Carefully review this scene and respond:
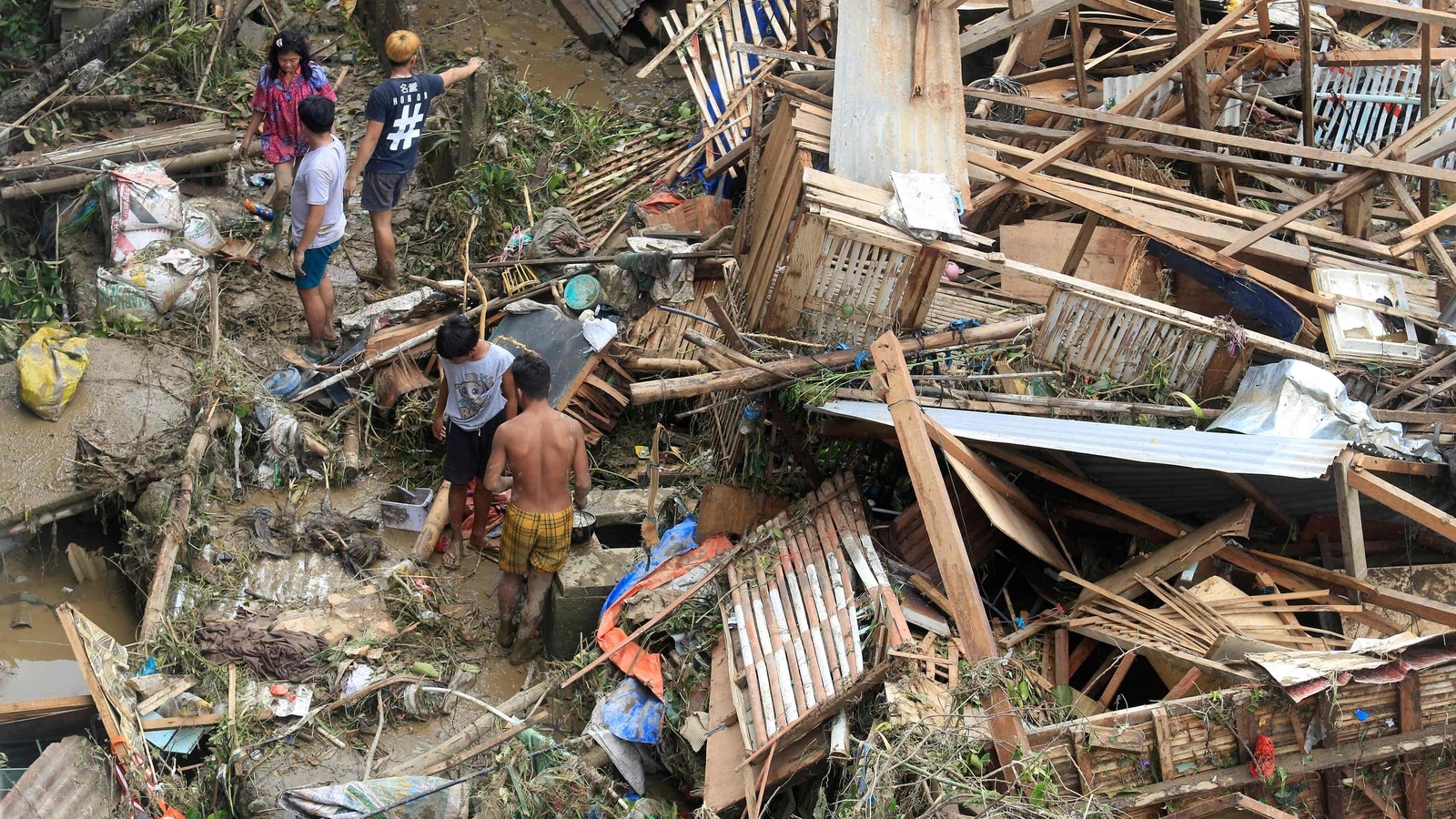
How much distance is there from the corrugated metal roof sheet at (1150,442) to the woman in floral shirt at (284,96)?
4.84 meters

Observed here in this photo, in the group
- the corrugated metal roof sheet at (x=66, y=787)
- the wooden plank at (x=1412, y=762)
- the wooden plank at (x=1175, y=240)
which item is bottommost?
the corrugated metal roof sheet at (x=66, y=787)

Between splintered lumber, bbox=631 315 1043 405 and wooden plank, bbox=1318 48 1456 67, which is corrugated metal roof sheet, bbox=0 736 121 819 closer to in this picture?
splintered lumber, bbox=631 315 1043 405

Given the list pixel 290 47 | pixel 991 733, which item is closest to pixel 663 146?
pixel 290 47

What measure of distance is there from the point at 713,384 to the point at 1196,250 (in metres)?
3.26

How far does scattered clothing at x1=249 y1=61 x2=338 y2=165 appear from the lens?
328 inches

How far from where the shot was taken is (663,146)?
997cm

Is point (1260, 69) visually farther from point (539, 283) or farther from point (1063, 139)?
point (539, 283)

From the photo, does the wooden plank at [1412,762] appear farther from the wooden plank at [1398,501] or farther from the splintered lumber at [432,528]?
the splintered lumber at [432,528]

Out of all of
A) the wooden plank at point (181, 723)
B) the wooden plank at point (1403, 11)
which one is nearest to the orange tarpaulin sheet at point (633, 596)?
the wooden plank at point (181, 723)

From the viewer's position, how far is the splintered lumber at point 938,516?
16.5ft

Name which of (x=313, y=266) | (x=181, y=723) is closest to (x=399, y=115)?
(x=313, y=266)

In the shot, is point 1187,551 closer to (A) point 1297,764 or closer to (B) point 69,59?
(A) point 1297,764

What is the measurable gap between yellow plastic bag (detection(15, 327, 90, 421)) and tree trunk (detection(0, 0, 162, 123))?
2765 millimetres

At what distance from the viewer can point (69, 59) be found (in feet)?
32.1
